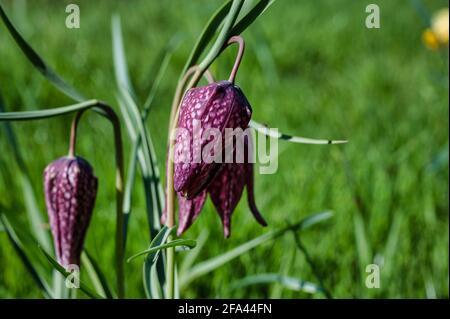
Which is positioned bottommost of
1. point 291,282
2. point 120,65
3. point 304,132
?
point 291,282

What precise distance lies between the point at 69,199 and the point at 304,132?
138 cm

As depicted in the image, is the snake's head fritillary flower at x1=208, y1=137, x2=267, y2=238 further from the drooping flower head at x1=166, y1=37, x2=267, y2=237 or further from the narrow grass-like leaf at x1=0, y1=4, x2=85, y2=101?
the narrow grass-like leaf at x1=0, y1=4, x2=85, y2=101

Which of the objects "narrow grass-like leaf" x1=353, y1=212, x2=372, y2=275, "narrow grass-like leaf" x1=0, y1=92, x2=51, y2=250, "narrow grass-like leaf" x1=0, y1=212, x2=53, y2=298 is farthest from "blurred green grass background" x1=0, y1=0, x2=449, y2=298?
"narrow grass-like leaf" x1=0, y1=212, x2=53, y2=298

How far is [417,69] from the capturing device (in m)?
2.78

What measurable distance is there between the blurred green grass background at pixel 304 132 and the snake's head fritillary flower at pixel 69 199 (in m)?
0.34

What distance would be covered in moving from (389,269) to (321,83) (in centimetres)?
151

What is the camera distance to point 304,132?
214 centimetres

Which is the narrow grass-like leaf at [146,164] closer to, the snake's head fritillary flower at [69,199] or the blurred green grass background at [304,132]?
the snake's head fritillary flower at [69,199]

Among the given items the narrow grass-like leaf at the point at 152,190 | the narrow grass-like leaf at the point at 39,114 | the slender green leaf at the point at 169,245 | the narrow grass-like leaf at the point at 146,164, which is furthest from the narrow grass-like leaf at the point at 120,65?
the slender green leaf at the point at 169,245

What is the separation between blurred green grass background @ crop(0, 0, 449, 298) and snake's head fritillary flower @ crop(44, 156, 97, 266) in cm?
34

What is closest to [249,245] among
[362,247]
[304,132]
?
[362,247]

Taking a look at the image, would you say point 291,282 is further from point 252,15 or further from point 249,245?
point 252,15
